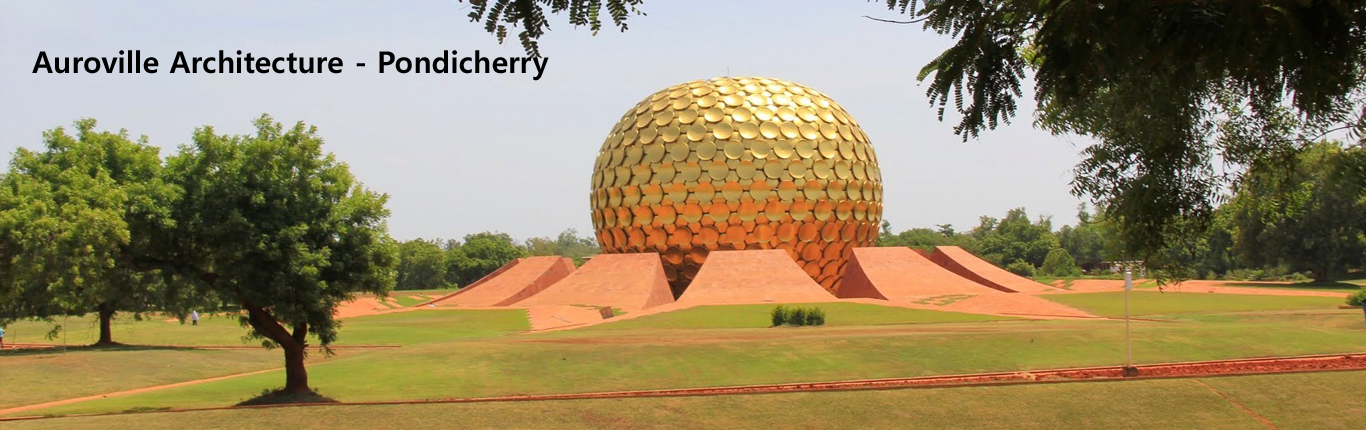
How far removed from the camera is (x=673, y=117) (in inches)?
1379

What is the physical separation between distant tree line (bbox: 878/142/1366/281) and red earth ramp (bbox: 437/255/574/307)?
1659cm

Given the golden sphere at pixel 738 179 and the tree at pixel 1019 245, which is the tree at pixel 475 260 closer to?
the tree at pixel 1019 245

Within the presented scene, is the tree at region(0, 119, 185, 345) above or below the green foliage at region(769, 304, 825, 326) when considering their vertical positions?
above

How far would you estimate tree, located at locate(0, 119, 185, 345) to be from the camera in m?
12.8

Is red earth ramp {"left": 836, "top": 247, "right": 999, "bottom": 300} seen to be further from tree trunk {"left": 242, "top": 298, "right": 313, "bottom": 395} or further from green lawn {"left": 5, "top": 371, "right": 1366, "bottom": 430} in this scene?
tree trunk {"left": 242, "top": 298, "right": 313, "bottom": 395}

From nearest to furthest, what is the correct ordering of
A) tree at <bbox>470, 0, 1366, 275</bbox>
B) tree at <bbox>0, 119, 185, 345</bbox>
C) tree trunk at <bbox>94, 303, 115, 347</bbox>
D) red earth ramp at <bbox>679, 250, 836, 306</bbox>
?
tree at <bbox>470, 0, 1366, 275</bbox>
tree at <bbox>0, 119, 185, 345</bbox>
tree trunk at <bbox>94, 303, 115, 347</bbox>
red earth ramp at <bbox>679, 250, 836, 306</bbox>

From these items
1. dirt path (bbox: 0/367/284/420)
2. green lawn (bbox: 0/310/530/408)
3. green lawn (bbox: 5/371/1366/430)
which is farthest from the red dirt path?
green lawn (bbox: 5/371/1366/430)

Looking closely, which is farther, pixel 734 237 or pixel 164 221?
pixel 734 237

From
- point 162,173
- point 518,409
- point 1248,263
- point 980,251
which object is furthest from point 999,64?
point 980,251

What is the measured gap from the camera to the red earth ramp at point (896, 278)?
31094 millimetres

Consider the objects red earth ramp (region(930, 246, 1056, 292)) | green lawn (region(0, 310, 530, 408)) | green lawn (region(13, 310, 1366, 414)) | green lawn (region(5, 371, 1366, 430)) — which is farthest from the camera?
red earth ramp (region(930, 246, 1056, 292))

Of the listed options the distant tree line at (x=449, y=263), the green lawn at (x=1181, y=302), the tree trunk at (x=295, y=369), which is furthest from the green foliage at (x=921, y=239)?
the tree trunk at (x=295, y=369)

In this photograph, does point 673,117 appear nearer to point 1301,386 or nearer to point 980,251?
point 1301,386

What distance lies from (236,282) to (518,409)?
4.29 m
